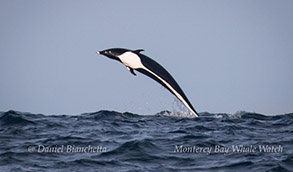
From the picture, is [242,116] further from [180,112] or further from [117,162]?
[117,162]

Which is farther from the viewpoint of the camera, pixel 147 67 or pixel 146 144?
pixel 146 144

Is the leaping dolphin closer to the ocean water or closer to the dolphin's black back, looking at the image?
the dolphin's black back

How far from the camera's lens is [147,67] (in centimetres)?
1085

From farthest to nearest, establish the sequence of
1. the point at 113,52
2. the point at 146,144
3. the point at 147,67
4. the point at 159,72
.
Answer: the point at 146,144
the point at 113,52
the point at 147,67
the point at 159,72

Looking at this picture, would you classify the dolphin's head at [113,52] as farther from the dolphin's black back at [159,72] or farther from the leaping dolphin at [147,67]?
the dolphin's black back at [159,72]

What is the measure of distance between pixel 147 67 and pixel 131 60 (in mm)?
433

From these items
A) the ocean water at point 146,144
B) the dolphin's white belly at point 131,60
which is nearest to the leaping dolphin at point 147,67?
the dolphin's white belly at point 131,60

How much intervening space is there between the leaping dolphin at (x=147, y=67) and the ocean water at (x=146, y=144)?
5.76ft

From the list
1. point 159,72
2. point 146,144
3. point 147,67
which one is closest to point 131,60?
point 147,67

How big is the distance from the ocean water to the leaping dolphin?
1756 millimetres

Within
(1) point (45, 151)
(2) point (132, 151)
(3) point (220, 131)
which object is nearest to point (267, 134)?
(3) point (220, 131)

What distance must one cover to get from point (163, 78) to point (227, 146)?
319 centimetres

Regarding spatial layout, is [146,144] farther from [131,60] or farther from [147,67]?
[131,60]

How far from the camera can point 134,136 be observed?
13.8m
